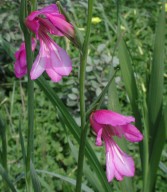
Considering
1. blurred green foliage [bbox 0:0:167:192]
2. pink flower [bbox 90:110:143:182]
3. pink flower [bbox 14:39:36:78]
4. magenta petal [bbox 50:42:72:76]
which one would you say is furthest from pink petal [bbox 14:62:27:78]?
blurred green foliage [bbox 0:0:167:192]

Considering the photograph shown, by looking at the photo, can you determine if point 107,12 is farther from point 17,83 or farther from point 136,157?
point 136,157

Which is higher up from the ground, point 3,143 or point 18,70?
point 18,70

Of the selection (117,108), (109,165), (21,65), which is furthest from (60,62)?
(117,108)

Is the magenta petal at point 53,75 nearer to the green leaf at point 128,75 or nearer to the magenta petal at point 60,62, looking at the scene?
the magenta petal at point 60,62

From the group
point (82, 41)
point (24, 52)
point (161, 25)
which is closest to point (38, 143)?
point (161, 25)

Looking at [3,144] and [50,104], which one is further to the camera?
[50,104]

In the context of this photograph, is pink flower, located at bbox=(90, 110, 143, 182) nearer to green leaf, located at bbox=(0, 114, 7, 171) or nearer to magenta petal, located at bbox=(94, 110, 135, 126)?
magenta petal, located at bbox=(94, 110, 135, 126)

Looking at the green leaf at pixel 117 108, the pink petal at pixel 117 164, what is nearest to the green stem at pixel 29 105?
the pink petal at pixel 117 164

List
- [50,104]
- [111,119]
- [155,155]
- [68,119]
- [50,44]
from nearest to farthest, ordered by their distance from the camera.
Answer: [111,119] → [50,44] → [68,119] → [155,155] → [50,104]

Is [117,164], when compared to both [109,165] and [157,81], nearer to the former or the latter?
[109,165]
